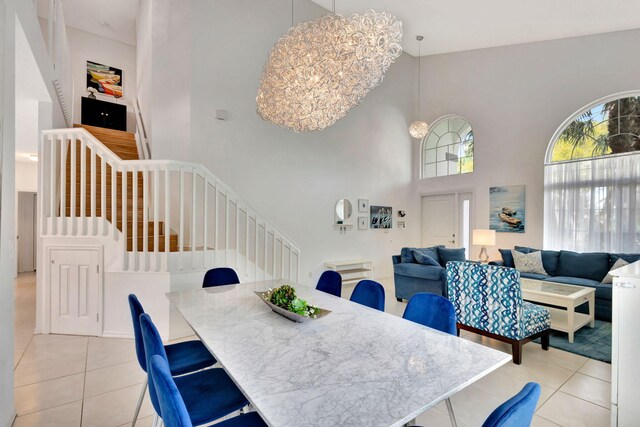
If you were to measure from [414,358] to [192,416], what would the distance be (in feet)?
3.42

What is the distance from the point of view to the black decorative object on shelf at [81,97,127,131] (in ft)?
25.0

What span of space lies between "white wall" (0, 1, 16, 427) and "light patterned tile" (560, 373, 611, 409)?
4.03m

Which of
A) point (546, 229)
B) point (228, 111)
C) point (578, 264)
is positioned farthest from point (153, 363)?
point (546, 229)

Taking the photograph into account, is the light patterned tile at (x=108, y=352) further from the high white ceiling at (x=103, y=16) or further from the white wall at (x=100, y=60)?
the high white ceiling at (x=103, y=16)

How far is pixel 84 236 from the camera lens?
143 inches

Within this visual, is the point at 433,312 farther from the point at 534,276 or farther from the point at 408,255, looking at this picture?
the point at 534,276

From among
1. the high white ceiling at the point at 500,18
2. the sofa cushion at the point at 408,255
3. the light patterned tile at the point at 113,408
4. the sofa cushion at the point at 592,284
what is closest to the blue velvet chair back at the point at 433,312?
the light patterned tile at the point at 113,408

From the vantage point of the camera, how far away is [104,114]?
7.80 m

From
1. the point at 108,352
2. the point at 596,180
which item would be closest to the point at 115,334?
the point at 108,352

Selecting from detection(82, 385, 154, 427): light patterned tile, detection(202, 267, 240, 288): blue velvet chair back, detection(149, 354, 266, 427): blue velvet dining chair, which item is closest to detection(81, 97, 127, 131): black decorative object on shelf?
detection(202, 267, 240, 288): blue velvet chair back

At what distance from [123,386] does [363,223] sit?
17.2 ft

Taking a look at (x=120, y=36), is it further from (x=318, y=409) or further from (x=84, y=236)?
(x=318, y=409)

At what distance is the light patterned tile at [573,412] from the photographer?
2.18m

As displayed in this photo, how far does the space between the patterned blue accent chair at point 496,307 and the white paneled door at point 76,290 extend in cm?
403
